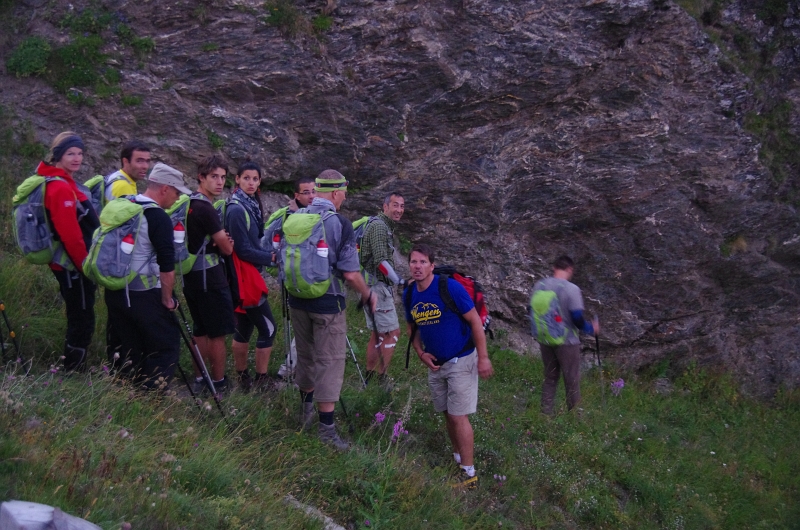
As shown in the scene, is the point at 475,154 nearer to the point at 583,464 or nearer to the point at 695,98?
the point at 695,98

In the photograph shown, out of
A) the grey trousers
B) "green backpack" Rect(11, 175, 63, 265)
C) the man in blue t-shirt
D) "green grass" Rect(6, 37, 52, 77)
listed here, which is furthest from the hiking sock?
"green grass" Rect(6, 37, 52, 77)

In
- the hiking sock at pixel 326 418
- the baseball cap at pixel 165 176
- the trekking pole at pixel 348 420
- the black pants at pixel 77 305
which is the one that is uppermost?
the baseball cap at pixel 165 176

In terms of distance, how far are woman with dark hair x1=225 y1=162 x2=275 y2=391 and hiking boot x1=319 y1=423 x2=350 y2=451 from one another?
1.07 meters

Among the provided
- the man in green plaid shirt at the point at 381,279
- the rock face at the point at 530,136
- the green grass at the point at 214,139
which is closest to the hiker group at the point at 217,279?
the man in green plaid shirt at the point at 381,279

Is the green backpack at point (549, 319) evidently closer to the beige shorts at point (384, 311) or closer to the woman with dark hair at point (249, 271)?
the beige shorts at point (384, 311)

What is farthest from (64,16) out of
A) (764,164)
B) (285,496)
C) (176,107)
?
(764,164)

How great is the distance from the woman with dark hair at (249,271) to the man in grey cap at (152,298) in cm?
92

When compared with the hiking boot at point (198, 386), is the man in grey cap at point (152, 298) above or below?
above

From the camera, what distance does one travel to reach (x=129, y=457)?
159 inches

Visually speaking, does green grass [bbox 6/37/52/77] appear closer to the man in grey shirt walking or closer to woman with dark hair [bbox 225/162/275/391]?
woman with dark hair [bbox 225/162/275/391]

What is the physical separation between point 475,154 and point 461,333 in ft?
19.2

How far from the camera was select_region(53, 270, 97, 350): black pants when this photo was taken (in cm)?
559

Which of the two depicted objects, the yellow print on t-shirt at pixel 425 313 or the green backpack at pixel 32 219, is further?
the yellow print on t-shirt at pixel 425 313

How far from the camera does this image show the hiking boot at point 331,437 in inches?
215
